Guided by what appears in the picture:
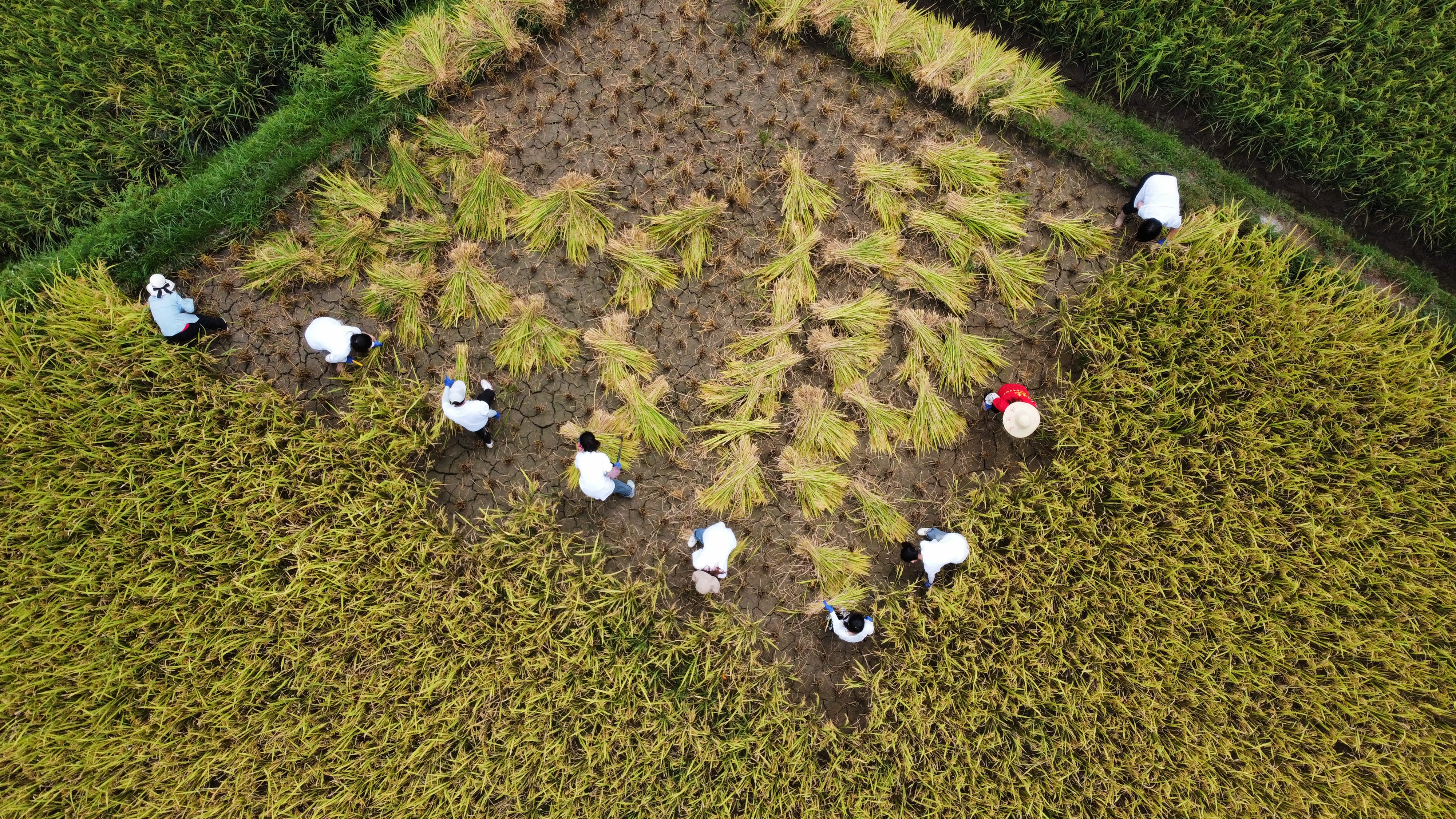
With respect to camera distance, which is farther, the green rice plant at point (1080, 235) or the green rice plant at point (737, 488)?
the green rice plant at point (1080, 235)

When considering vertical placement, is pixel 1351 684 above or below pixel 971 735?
above

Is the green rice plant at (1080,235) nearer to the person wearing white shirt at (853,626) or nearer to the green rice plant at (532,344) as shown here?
the person wearing white shirt at (853,626)

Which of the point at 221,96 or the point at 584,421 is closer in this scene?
the point at 584,421

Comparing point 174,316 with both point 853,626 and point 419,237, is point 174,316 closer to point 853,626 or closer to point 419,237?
point 419,237

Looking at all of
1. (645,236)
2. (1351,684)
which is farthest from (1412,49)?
(645,236)

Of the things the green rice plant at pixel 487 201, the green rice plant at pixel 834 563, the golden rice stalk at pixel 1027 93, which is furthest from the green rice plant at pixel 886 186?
the green rice plant at pixel 487 201

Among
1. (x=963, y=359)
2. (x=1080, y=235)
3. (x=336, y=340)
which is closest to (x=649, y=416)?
(x=336, y=340)

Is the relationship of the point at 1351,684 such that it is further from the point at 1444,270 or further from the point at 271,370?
the point at 271,370
